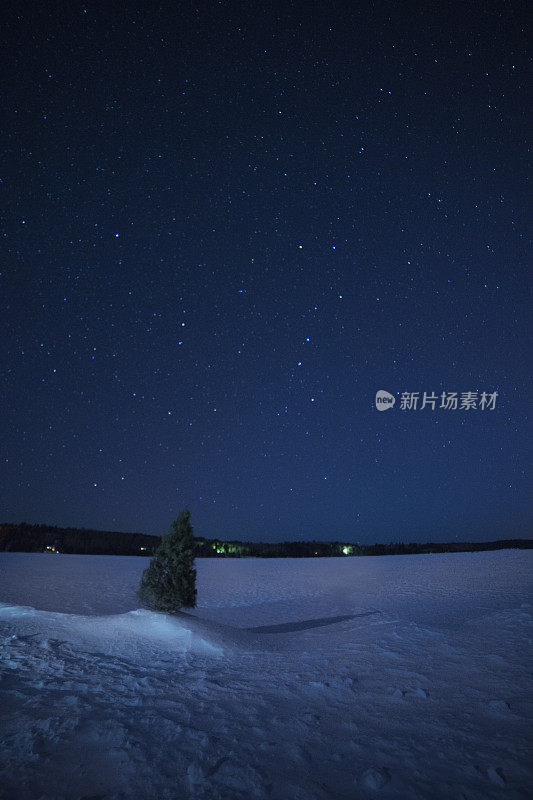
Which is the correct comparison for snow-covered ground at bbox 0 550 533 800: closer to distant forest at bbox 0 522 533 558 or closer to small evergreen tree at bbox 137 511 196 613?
small evergreen tree at bbox 137 511 196 613

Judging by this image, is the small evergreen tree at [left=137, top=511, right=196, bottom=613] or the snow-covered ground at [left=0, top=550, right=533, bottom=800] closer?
the snow-covered ground at [left=0, top=550, right=533, bottom=800]

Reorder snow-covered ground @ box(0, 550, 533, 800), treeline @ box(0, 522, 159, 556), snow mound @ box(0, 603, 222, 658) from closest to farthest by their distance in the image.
→ 1. snow-covered ground @ box(0, 550, 533, 800)
2. snow mound @ box(0, 603, 222, 658)
3. treeline @ box(0, 522, 159, 556)

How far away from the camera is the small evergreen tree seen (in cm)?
1054

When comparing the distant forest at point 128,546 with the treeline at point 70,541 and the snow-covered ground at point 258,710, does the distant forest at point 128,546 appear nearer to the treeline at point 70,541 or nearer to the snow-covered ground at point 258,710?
the treeline at point 70,541

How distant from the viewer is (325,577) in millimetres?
29875

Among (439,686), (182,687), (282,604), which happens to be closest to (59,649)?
(182,687)

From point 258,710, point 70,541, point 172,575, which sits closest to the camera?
point 258,710

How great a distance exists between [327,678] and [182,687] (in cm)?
225

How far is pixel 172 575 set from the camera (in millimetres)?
10664

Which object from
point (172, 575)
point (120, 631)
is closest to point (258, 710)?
point (120, 631)

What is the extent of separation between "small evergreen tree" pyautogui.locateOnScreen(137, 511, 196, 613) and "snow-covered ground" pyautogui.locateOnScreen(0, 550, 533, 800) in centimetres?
80

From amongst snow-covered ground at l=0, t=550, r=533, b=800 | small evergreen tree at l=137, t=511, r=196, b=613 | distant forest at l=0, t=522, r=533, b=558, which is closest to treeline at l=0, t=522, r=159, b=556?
distant forest at l=0, t=522, r=533, b=558

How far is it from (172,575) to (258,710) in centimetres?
624

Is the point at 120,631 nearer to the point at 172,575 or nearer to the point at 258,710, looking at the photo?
the point at 172,575
